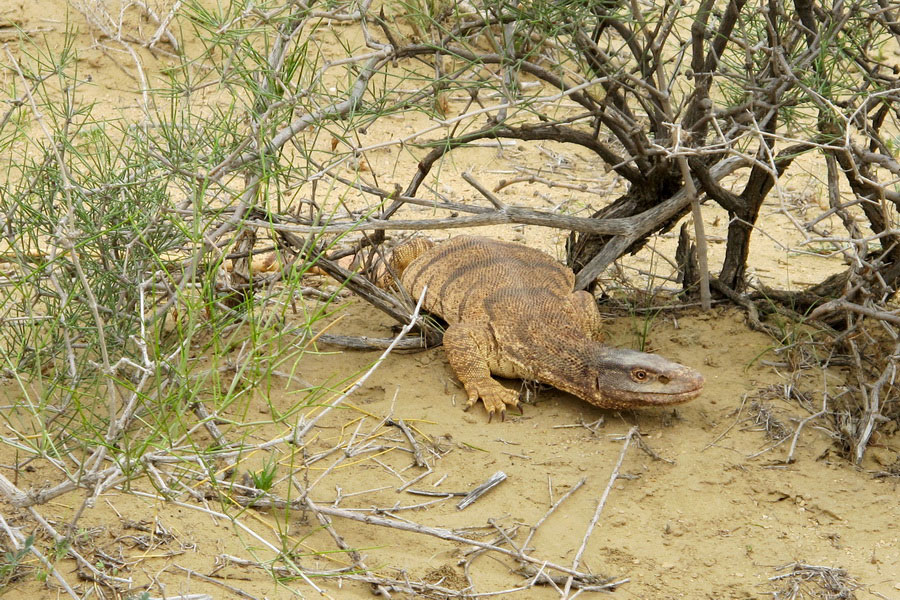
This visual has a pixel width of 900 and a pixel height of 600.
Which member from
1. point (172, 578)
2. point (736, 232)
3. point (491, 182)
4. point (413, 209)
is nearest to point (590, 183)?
point (491, 182)

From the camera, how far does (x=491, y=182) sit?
861 cm

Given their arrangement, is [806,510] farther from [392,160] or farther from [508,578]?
[392,160]

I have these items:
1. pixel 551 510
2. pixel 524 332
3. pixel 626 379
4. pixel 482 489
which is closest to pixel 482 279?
pixel 524 332

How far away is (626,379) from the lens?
198 inches

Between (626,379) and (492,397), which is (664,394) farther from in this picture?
(492,397)

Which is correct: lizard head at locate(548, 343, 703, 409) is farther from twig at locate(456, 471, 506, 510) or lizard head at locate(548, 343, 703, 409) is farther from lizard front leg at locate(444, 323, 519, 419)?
twig at locate(456, 471, 506, 510)

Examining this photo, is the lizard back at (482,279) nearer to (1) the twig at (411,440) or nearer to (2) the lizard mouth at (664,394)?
(2) the lizard mouth at (664,394)

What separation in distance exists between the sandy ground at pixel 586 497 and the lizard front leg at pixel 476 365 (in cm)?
11

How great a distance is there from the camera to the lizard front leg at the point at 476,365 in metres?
5.27

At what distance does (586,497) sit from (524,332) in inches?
53.3

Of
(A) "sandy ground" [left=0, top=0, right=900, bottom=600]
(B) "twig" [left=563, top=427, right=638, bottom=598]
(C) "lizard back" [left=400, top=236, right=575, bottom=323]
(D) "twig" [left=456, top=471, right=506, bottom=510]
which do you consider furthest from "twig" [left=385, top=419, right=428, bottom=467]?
(C) "lizard back" [left=400, top=236, right=575, bottom=323]

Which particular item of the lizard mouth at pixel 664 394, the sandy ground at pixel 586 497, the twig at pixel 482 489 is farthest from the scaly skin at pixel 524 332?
the twig at pixel 482 489


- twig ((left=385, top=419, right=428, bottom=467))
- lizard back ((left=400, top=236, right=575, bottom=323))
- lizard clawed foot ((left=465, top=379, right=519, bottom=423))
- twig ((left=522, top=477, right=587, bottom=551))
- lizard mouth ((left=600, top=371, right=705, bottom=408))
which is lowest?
twig ((left=522, top=477, right=587, bottom=551))

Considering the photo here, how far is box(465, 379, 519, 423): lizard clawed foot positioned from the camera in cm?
521
